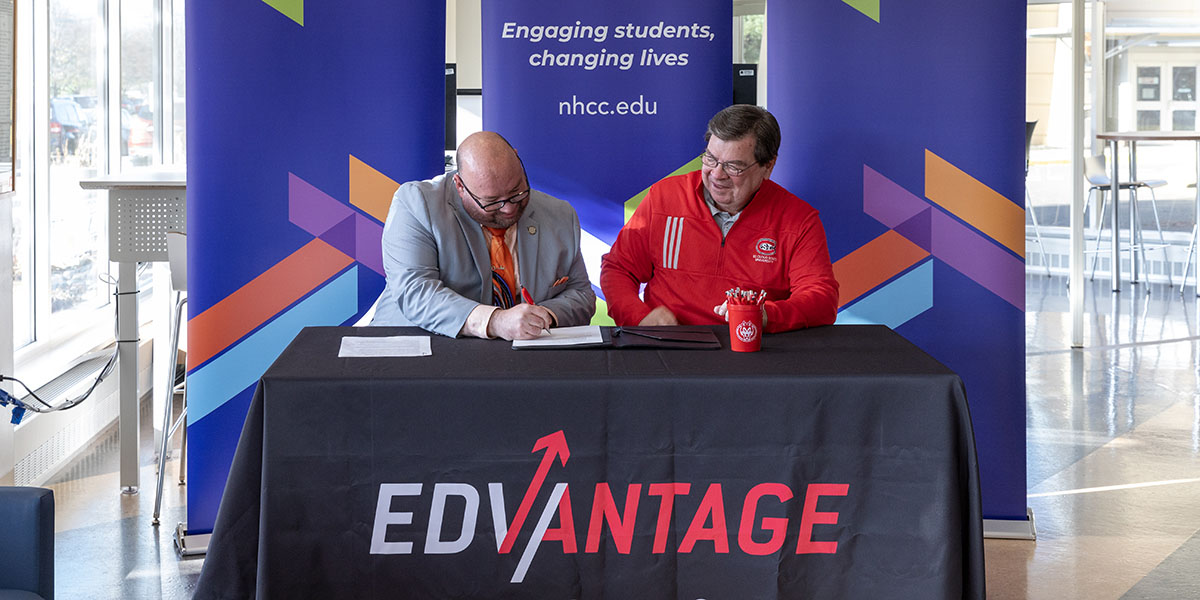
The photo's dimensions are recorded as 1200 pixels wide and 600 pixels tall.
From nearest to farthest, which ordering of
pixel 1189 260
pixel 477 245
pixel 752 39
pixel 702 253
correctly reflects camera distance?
pixel 477 245 < pixel 702 253 < pixel 1189 260 < pixel 752 39

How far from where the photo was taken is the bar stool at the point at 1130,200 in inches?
345

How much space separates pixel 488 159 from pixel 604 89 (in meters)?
0.82

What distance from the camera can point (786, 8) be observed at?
137 inches

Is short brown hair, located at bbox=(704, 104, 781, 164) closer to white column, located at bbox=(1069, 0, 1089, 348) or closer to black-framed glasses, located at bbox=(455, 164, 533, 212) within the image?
black-framed glasses, located at bbox=(455, 164, 533, 212)

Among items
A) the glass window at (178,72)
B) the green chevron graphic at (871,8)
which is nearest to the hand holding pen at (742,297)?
the green chevron graphic at (871,8)

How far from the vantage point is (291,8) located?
3289mm

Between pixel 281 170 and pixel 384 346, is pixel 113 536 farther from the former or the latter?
pixel 384 346

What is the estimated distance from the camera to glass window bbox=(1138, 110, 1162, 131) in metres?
9.27

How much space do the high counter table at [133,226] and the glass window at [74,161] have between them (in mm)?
1089

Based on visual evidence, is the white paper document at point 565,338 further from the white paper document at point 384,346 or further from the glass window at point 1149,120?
the glass window at point 1149,120

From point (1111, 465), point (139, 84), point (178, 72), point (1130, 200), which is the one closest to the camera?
point (1111, 465)

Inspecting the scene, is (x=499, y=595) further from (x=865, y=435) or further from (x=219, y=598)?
(x=865, y=435)

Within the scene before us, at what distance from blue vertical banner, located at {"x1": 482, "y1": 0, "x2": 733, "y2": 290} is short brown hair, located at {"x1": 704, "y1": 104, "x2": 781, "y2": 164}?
0.37m

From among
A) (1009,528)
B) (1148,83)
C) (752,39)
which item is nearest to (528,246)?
(1009,528)
